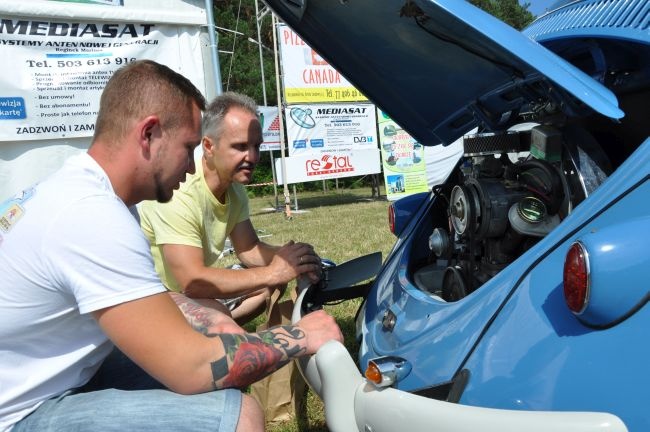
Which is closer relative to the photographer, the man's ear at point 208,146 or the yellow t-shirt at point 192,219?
the yellow t-shirt at point 192,219

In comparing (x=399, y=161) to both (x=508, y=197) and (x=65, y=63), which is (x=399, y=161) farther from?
(x=508, y=197)

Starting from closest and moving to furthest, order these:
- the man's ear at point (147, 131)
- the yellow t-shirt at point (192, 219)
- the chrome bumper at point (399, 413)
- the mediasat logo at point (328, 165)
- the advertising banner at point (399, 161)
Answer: the chrome bumper at point (399, 413) → the man's ear at point (147, 131) → the yellow t-shirt at point (192, 219) → the mediasat logo at point (328, 165) → the advertising banner at point (399, 161)

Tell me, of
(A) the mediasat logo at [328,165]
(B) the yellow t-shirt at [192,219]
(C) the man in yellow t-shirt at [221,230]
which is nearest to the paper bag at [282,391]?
(C) the man in yellow t-shirt at [221,230]

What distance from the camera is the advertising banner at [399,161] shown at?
41.6ft

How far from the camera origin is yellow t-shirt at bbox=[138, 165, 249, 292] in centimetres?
259

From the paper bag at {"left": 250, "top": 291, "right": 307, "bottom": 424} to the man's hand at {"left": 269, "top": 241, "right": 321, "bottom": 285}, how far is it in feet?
0.67

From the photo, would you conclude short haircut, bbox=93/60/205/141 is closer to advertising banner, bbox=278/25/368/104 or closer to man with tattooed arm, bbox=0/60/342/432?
man with tattooed arm, bbox=0/60/342/432

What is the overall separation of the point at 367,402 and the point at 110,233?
82cm

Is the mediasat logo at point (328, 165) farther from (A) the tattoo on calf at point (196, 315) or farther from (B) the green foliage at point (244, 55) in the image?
(B) the green foliage at point (244, 55)

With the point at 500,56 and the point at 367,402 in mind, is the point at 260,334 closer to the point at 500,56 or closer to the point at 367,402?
the point at 367,402

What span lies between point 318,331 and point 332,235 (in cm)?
593

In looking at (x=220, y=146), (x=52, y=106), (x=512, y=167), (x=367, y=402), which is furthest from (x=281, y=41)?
(x=367, y=402)

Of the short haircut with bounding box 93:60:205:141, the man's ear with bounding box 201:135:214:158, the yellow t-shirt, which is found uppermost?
the short haircut with bounding box 93:60:205:141

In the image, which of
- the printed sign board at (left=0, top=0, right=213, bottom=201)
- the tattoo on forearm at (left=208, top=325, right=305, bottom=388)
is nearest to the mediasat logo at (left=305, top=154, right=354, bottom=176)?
the printed sign board at (left=0, top=0, right=213, bottom=201)
